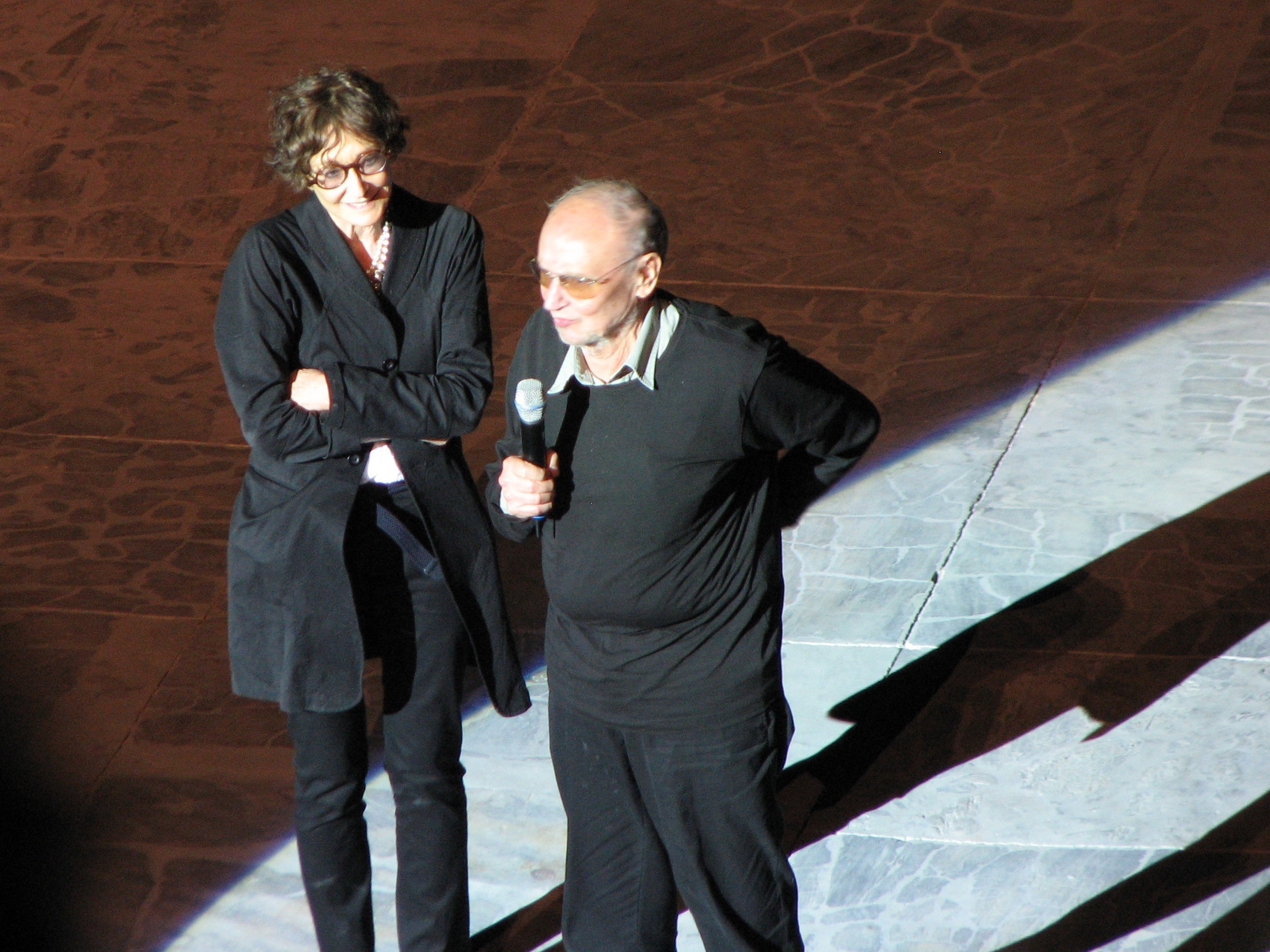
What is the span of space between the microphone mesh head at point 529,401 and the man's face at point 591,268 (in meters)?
0.11

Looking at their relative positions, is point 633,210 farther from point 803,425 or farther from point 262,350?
point 262,350

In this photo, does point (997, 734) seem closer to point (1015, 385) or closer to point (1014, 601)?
point (1014, 601)

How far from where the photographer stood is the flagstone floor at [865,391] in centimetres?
382

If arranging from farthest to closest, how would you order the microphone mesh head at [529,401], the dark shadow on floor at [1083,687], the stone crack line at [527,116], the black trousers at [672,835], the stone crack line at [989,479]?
the stone crack line at [527,116] → the stone crack line at [989,479] → the dark shadow on floor at [1083,687] → the black trousers at [672,835] → the microphone mesh head at [529,401]

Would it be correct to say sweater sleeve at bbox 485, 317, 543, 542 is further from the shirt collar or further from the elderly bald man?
the shirt collar

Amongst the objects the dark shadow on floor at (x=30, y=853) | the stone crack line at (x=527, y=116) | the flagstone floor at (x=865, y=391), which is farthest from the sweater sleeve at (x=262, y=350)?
the stone crack line at (x=527, y=116)

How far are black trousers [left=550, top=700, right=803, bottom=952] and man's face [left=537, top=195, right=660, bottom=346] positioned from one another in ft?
2.34

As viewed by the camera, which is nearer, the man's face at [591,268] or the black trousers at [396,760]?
the man's face at [591,268]

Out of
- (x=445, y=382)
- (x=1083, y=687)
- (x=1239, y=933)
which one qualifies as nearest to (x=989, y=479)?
(x=1083, y=687)

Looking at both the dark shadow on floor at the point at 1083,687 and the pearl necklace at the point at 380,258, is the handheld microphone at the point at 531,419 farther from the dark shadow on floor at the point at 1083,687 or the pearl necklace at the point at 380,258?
the dark shadow on floor at the point at 1083,687

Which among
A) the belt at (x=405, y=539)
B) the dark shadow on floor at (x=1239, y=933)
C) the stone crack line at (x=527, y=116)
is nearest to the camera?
the belt at (x=405, y=539)

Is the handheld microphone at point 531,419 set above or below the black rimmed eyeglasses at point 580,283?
below

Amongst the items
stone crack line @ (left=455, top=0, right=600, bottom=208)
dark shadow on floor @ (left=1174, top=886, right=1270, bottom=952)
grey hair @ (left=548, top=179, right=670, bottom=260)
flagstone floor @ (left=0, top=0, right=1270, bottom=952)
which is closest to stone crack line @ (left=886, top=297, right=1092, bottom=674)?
flagstone floor @ (left=0, top=0, right=1270, bottom=952)

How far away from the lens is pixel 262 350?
9.89 ft
